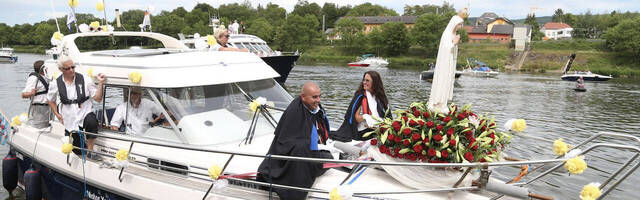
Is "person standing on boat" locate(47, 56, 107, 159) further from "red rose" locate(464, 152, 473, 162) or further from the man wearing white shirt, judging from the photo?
"red rose" locate(464, 152, 473, 162)

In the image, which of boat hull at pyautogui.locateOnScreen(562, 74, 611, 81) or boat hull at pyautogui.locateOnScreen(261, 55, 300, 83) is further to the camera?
boat hull at pyautogui.locateOnScreen(562, 74, 611, 81)

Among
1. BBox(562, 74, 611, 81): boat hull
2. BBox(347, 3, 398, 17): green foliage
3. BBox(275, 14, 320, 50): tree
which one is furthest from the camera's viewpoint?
BBox(347, 3, 398, 17): green foliage

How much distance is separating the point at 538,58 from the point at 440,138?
218 ft

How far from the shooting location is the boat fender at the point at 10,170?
22.8ft

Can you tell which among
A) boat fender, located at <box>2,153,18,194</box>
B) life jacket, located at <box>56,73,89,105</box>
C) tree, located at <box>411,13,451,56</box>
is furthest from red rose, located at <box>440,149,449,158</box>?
tree, located at <box>411,13,451,56</box>

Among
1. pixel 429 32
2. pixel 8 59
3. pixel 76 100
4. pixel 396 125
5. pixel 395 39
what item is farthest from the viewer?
pixel 395 39

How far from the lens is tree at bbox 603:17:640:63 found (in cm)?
5750

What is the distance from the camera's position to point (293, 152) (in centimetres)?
388

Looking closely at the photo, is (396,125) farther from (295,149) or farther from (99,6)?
(99,6)

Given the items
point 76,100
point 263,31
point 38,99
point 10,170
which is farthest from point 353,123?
point 263,31

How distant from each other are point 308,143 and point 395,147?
0.84 metres

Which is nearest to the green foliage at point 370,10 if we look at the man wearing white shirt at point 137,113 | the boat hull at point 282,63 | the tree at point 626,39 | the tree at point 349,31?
the tree at point 349,31

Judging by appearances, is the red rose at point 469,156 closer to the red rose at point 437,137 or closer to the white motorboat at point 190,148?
the white motorboat at point 190,148

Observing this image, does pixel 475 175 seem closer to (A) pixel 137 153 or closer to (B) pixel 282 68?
(A) pixel 137 153
